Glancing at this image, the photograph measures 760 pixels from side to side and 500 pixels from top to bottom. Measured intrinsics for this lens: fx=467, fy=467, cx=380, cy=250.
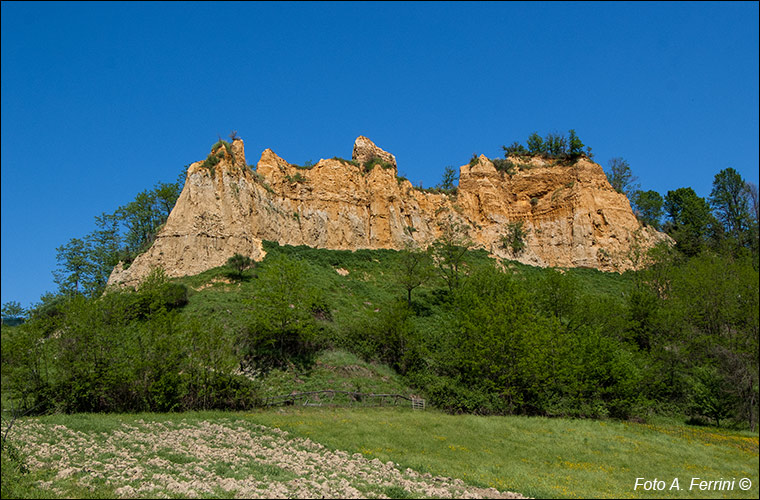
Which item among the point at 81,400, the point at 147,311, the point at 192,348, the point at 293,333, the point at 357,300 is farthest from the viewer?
the point at 357,300

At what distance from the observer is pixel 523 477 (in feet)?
45.6

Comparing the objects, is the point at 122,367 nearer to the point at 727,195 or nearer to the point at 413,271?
the point at 413,271

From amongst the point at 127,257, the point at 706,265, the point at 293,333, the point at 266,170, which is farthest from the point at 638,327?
the point at 127,257

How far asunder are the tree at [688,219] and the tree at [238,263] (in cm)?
4966

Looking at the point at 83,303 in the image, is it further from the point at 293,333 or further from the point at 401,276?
Result: the point at 401,276

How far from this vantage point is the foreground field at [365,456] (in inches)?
467

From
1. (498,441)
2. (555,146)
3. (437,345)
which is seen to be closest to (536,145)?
(555,146)

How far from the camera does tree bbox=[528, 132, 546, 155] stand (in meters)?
75.0

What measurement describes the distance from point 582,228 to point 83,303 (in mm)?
57465

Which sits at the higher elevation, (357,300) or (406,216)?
(406,216)

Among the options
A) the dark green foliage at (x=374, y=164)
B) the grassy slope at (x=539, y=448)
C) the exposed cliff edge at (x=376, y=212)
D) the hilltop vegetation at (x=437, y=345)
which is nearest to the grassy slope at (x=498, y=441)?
the grassy slope at (x=539, y=448)

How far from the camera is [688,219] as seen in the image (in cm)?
7244

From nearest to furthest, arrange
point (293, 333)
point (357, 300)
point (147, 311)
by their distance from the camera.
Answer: point (293, 333), point (147, 311), point (357, 300)

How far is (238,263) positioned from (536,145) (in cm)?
5369
